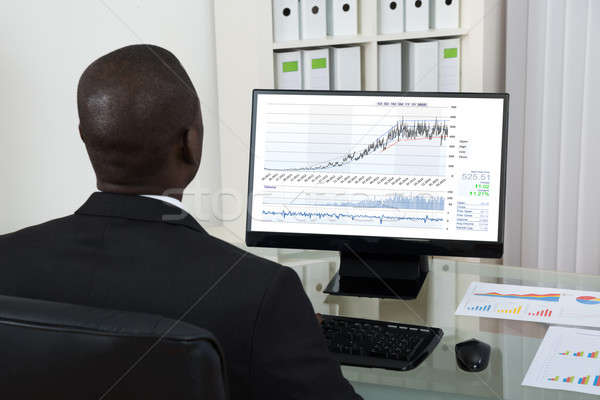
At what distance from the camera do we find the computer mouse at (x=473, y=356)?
1.24 metres

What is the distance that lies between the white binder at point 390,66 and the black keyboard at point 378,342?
1595 millimetres

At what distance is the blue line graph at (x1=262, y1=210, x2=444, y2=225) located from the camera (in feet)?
5.20

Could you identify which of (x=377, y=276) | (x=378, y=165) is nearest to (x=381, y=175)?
(x=378, y=165)

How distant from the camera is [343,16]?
280 cm

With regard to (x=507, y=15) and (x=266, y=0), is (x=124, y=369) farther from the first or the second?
(x=507, y=15)

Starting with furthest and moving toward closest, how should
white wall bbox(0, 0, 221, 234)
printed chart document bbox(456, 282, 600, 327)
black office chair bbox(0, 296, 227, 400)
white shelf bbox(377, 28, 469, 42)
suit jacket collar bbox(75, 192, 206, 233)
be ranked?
1. white shelf bbox(377, 28, 469, 42)
2. white wall bbox(0, 0, 221, 234)
3. printed chart document bbox(456, 282, 600, 327)
4. suit jacket collar bbox(75, 192, 206, 233)
5. black office chair bbox(0, 296, 227, 400)

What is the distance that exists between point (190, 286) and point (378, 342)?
599 millimetres

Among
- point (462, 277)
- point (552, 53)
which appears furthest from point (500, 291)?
point (552, 53)

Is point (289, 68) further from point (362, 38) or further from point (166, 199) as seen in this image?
point (166, 199)

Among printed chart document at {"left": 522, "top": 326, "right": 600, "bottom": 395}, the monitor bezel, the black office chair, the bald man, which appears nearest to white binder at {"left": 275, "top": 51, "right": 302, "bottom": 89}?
the monitor bezel

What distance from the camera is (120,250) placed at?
87cm

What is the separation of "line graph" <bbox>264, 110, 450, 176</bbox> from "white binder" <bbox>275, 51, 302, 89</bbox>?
4.08 feet

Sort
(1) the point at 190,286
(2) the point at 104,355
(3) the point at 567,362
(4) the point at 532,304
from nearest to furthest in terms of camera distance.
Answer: (2) the point at 104,355, (1) the point at 190,286, (3) the point at 567,362, (4) the point at 532,304

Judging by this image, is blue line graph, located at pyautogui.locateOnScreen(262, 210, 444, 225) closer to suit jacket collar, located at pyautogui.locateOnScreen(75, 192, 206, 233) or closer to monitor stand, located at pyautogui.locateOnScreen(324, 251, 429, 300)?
monitor stand, located at pyautogui.locateOnScreen(324, 251, 429, 300)
